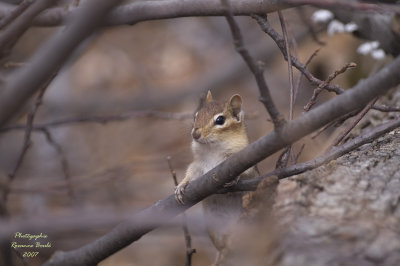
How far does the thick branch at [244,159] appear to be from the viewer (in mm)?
1423

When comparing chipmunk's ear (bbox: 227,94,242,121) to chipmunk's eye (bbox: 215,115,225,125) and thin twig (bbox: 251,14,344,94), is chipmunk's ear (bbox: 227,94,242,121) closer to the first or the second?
chipmunk's eye (bbox: 215,115,225,125)

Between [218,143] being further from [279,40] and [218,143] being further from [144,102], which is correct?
[144,102]

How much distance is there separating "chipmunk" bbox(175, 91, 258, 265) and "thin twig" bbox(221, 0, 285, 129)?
38.3 inches

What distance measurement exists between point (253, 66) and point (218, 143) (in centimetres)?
134

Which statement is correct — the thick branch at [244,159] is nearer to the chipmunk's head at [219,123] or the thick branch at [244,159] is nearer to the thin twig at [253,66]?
the thin twig at [253,66]

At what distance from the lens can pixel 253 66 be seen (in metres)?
1.48

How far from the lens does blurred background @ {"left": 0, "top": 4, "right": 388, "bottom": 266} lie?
16.2 feet

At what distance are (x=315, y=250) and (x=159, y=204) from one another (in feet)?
2.66

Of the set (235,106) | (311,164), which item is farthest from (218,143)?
(311,164)

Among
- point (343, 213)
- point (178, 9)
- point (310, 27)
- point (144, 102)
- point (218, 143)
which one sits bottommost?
point (144, 102)

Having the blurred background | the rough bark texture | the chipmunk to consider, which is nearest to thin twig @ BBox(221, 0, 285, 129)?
the rough bark texture

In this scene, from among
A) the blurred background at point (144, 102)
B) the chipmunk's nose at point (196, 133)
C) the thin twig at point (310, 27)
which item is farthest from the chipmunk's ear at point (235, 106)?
the blurred background at point (144, 102)

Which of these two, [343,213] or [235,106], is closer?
[343,213]

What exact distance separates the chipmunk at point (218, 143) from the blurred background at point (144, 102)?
117 cm
